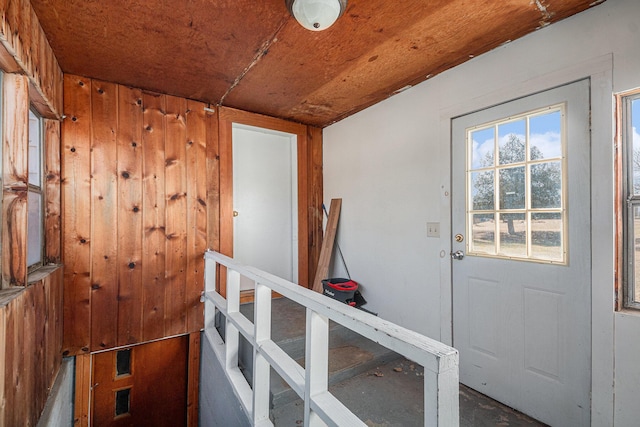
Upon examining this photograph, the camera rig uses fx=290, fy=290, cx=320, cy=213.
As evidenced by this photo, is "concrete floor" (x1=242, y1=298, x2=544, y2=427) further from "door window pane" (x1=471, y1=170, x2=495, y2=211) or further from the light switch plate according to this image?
"door window pane" (x1=471, y1=170, x2=495, y2=211)

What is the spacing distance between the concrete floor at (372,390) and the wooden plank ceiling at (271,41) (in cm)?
209

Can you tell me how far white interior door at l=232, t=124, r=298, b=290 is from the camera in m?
3.21

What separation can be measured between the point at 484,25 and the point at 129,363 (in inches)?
142

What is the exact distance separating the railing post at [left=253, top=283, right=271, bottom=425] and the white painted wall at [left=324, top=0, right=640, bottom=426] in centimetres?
137

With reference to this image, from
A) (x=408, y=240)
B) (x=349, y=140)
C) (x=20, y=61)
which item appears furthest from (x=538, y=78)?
(x=20, y=61)

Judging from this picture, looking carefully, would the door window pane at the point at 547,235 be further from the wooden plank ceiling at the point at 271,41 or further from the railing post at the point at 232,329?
the railing post at the point at 232,329

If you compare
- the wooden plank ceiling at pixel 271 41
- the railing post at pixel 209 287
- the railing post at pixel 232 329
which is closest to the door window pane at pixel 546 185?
the wooden plank ceiling at pixel 271 41

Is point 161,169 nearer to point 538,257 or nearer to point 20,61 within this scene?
point 20,61

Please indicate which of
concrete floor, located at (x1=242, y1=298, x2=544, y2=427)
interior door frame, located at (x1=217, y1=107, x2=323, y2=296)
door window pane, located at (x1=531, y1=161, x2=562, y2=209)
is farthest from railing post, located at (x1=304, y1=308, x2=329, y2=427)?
interior door frame, located at (x1=217, y1=107, x2=323, y2=296)

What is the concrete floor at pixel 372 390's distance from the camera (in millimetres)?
1695

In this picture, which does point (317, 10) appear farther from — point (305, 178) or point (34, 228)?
point (34, 228)

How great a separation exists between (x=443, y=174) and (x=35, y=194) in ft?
9.16

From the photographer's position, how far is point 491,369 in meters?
1.91

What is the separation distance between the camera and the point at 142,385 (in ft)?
8.33
